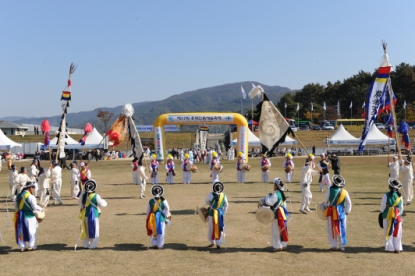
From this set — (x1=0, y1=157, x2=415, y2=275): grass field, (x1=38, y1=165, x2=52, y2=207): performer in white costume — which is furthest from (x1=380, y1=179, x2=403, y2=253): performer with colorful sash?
(x1=38, y1=165, x2=52, y2=207): performer in white costume

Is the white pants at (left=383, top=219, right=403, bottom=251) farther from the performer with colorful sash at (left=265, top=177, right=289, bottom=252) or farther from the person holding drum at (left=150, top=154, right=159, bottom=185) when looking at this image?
the person holding drum at (left=150, top=154, right=159, bottom=185)

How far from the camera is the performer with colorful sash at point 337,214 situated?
9.65 m

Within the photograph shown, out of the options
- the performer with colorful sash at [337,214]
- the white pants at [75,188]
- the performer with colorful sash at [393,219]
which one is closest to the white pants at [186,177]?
the white pants at [75,188]

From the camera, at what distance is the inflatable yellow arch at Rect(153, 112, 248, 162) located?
3683 cm

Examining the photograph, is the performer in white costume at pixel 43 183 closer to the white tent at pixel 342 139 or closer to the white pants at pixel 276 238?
the white pants at pixel 276 238

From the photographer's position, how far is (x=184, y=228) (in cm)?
1209

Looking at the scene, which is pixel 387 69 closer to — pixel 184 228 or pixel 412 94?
pixel 184 228

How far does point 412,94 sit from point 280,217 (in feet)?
272

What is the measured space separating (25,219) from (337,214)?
660 centimetres

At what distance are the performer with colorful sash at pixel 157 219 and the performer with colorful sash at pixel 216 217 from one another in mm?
971

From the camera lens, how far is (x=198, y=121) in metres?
38.9

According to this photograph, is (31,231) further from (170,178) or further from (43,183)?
(170,178)

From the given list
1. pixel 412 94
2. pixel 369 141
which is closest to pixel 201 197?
pixel 369 141

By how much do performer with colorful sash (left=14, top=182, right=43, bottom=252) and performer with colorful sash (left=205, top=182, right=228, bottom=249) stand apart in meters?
3.69
